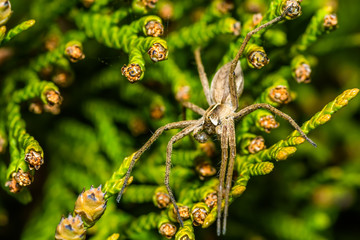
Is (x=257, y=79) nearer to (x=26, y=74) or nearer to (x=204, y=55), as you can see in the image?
(x=204, y=55)

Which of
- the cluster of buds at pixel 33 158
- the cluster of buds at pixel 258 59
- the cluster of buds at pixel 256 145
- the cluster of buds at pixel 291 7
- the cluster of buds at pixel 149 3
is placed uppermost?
the cluster of buds at pixel 149 3

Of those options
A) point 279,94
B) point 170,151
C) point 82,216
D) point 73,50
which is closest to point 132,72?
point 73,50

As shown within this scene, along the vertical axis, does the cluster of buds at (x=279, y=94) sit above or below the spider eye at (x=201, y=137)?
above

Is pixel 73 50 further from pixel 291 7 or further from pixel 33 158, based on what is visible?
pixel 291 7

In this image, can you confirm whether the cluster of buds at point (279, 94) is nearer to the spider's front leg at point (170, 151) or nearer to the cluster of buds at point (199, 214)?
the spider's front leg at point (170, 151)

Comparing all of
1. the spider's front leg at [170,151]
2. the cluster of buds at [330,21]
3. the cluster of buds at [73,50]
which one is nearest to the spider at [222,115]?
the spider's front leg at [170,151]

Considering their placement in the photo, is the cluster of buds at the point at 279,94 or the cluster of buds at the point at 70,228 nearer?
the cluster of buds at the point at 70,228

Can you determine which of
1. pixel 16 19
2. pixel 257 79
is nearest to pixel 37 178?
pixel 16 19

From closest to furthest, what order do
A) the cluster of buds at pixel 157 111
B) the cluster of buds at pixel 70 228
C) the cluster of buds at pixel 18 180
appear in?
the cluster of buds at pixel 70 228 → the cluster of buds at pixel 18 180 → the cluster of buds at pixel 157 111

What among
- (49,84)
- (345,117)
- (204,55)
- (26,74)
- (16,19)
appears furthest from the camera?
A: (345,117)
